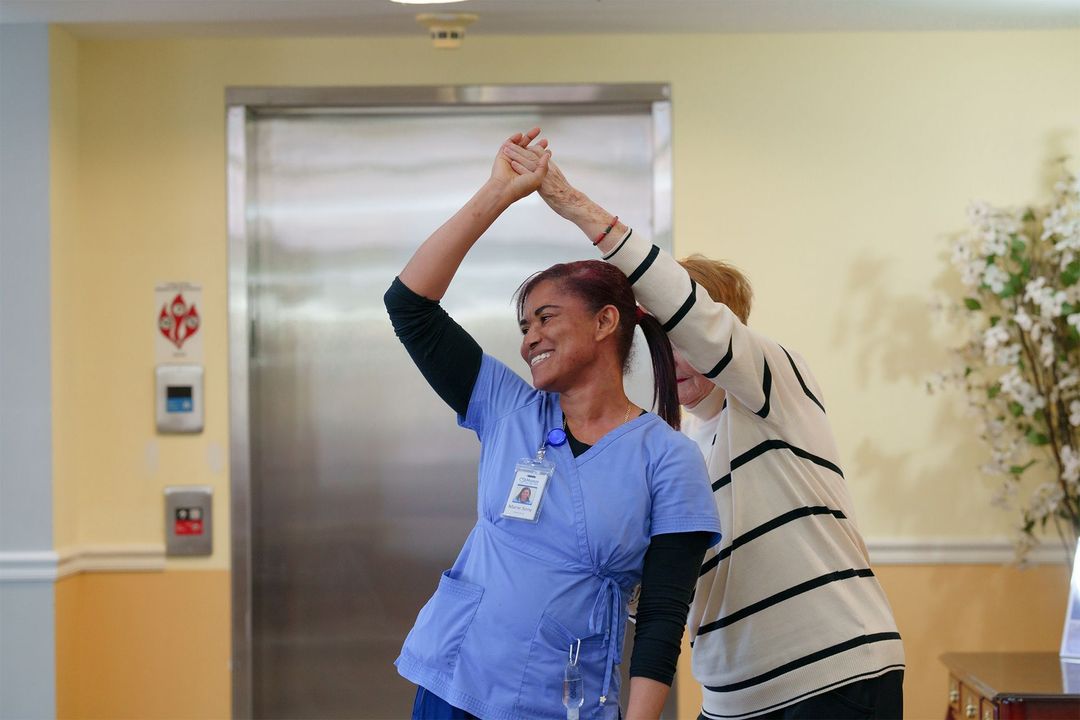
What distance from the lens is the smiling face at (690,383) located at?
2.25m

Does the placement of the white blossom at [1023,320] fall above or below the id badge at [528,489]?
above

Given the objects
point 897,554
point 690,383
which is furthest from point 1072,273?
point 690,383

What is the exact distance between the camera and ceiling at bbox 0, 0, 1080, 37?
3.60 m

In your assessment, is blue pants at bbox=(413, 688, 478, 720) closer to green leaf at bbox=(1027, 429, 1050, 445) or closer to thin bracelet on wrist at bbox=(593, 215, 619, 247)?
thin bracelet on wrist at bbox=(593, 215, 619, 247)

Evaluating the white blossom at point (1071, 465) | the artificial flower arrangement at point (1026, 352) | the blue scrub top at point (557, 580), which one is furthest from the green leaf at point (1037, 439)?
the blue scrub top at point (557, 580)

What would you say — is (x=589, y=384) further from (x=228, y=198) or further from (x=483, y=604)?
(x=228, y=198)

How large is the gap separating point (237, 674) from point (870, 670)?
2546mm

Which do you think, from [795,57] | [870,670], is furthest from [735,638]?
[795,57]

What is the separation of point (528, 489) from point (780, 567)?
1.78 feet

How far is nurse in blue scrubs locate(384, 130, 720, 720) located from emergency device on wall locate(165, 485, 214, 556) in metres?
2.22

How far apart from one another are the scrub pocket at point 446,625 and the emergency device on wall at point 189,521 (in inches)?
89.3

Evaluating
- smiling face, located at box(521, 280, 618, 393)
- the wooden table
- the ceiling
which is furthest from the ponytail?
the ceiling

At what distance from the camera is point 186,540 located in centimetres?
394

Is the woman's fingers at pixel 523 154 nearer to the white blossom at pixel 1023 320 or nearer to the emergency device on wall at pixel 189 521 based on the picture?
the white blossom at pixel 1023 320
